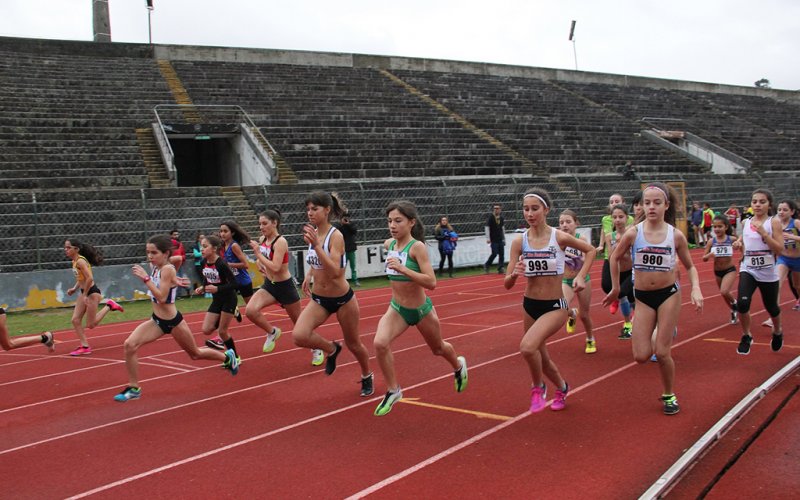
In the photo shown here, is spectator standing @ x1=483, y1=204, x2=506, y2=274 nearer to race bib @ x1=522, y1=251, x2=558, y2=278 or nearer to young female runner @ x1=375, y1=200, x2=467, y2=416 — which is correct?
young female runner @ x1=375, y1=200, x2=467, y2=416

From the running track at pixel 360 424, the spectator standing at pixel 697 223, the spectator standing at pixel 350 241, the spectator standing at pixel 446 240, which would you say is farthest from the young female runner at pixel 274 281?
the spectator standing at pixel 697 223

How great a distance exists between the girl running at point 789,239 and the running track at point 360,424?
2.98ft

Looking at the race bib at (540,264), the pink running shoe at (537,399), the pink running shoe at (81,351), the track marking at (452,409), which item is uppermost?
the race bib at (540,264)

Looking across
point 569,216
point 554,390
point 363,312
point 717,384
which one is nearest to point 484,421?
point 554,390

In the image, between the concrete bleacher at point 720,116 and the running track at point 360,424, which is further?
the concrete bleacher at point 720,116

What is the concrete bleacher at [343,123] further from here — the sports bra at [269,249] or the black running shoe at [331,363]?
the black running shoe at [331,363]

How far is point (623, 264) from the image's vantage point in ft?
30.2

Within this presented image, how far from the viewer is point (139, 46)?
3203 cm

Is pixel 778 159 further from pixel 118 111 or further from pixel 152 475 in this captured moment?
pixel 152 475

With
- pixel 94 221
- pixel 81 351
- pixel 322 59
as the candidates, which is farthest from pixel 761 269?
pixel 322 59

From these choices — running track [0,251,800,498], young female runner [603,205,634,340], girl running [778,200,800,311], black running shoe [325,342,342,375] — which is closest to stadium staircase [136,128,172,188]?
running track [0,251,800,498]

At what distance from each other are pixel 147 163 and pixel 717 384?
19.2m

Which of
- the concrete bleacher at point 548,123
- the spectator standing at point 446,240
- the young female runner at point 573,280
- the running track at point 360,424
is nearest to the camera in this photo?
the running track at point 360,424

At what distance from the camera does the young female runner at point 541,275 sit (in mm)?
6121
